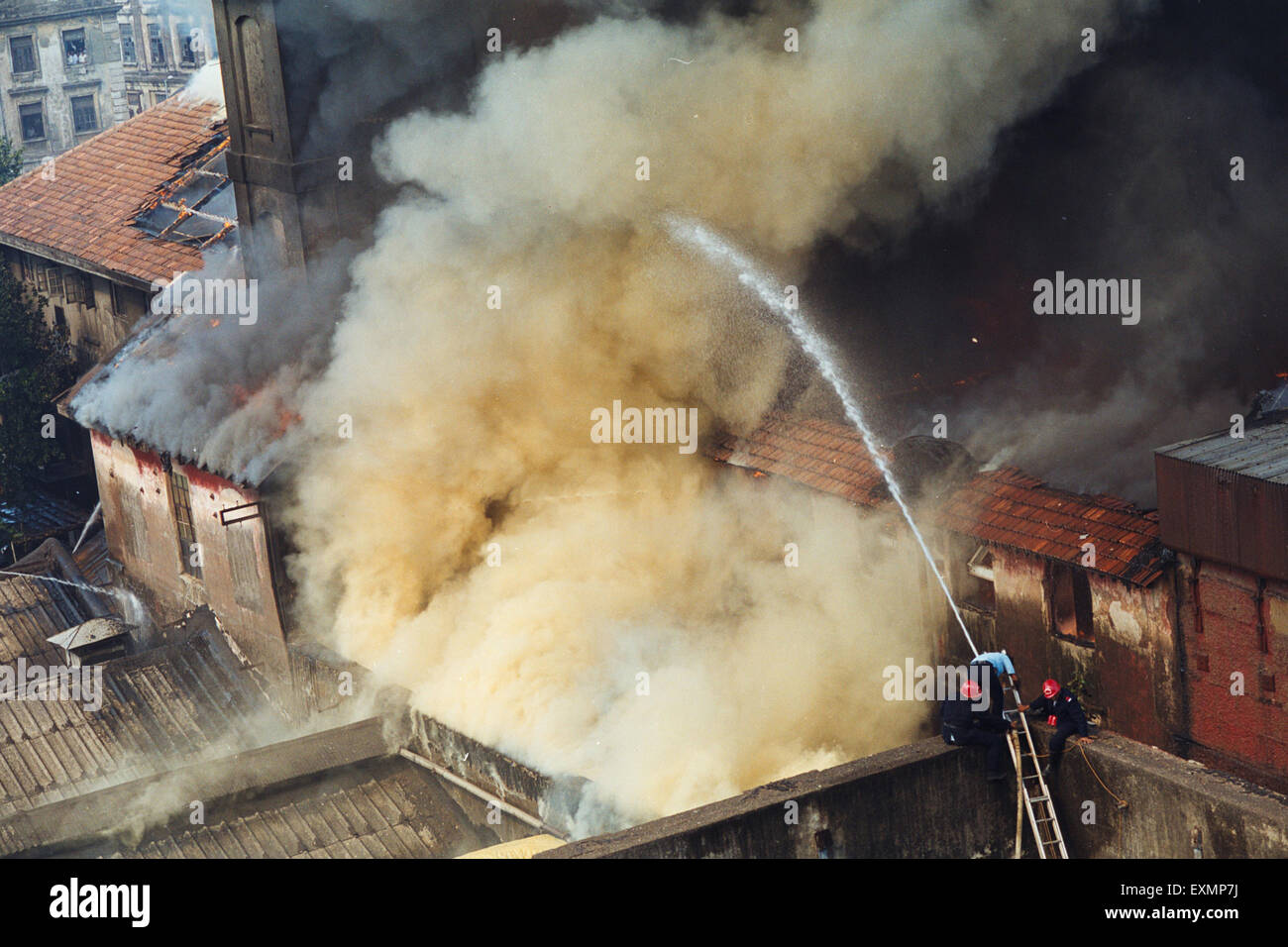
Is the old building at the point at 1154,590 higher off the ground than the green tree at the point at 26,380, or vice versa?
the green tree at the point at 26,380

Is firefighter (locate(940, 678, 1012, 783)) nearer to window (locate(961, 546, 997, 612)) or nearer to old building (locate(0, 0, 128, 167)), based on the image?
window (locate(961, 546, 997, 612))

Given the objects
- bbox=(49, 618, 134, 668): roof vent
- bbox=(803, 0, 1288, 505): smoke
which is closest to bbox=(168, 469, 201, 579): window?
bbox=(49, 618, 134, 668): roof vent

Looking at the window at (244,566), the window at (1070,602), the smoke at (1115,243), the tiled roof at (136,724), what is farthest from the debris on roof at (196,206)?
the window at (1070,602)

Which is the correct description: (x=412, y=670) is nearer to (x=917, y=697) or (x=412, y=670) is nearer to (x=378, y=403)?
(x=378, y=403)

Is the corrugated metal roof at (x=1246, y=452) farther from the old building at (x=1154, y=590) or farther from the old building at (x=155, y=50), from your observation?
the old building at (x=155, y=50)

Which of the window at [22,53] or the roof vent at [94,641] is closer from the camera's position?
the roof vent at [94,641]

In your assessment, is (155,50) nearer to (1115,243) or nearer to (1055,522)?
(1115,243)

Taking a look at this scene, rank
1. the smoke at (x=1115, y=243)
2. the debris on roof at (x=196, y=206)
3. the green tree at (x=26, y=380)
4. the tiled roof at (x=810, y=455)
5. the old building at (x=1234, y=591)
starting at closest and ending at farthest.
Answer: the old building at (x=1234, y=591) → the tiled roof at (x=810, y=455) → the smoke at (x=1115, y=243) → the debris on roof at (x=196, y=206) → the green tree at (x=26, y=380)
